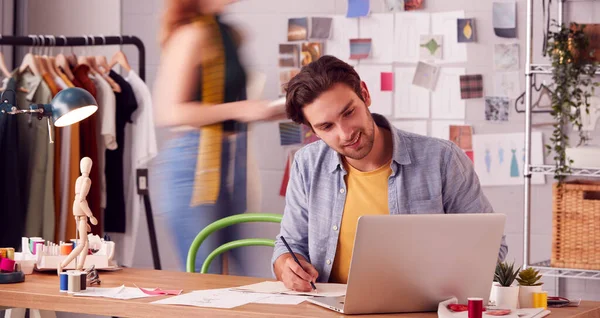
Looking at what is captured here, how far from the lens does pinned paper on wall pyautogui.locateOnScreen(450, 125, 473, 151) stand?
3.65 m

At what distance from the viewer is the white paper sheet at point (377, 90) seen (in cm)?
377

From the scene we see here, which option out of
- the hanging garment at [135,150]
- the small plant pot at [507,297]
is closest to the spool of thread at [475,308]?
the small plant pot at [507,297]

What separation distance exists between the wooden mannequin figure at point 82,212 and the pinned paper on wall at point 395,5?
190 centimetres

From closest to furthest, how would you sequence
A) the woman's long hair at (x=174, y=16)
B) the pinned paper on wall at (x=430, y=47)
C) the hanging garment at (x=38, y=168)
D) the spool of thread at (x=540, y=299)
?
the spool of thread at (x=540, y=299), the hanging garment at (x=38, y=168), the pinned paper on wall at (x=430, y=47), the woman's long hair at (x=174, y=16)

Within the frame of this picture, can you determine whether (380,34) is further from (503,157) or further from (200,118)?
(200,118)

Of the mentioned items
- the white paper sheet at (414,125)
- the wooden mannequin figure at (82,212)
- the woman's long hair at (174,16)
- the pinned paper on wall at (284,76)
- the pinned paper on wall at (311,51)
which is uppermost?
the woman's long hair at (174,16)

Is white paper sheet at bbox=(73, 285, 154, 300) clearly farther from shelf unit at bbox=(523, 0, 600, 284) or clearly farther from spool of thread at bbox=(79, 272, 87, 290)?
shelf unit at bbox=(523, 0, 600, 284)

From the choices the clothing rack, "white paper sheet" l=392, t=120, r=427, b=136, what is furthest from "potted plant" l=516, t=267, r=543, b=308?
the clothing rack

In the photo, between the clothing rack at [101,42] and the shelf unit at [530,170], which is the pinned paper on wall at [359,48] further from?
the clothing rack at [101,42]

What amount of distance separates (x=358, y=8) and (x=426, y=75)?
16.7 inches

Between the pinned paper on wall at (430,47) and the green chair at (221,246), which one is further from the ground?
the pinned paper on wall at (430,47)

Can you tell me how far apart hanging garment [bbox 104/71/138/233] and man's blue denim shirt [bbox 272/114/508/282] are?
5.21 ft

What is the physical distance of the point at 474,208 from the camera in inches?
91.7

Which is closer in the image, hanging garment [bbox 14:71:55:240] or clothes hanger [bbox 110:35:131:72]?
hanging garment [bbox 14:71:55:240]
